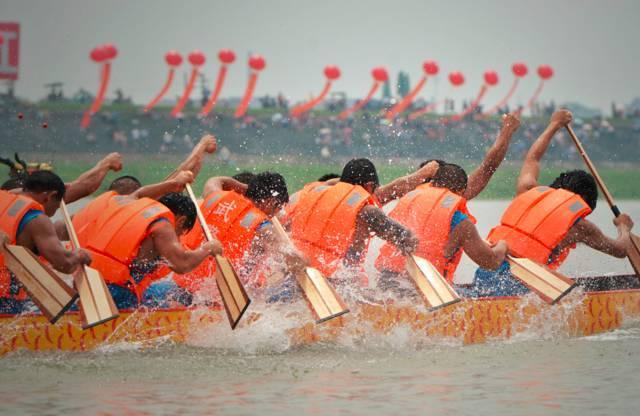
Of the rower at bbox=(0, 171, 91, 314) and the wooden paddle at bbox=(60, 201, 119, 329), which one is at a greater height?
the rower at bbox=(0, 171, 91, 314)

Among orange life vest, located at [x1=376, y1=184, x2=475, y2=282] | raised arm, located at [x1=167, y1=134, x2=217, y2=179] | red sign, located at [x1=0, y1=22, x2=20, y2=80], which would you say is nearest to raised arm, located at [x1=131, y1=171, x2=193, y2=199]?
raised arm, located at [x1=167, y1=134, x2=217, y2=179]

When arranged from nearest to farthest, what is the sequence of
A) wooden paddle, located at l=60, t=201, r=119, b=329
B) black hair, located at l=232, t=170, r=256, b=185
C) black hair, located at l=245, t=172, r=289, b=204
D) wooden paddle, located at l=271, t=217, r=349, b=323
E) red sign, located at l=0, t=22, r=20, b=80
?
wooden paddle, located at l=60, t=201, r=119, b=329 → wooden paddle, located at l=271, t=217, r=349, b=323 → black hair, located at l=245, t=172, r=289, b=204 → black hair, located at l=232, t=170, r=256, b=185 → red sign, located at l=0, t=22, r=20, b=80

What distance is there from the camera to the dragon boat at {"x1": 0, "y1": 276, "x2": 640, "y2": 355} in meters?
6.39

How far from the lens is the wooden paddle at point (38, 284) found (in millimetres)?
6160

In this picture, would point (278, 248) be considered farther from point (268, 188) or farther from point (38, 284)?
point (38, 284)

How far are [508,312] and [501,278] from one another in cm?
30

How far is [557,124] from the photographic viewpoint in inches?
326

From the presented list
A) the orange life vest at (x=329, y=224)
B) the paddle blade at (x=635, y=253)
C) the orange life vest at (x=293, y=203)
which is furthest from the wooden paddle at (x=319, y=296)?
the paddle blade at (x=635, y=253)

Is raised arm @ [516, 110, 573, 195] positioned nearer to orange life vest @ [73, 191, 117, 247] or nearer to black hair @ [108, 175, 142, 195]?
black hair @ [108, 175, 142, 195]

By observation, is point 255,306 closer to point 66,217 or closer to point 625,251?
point 66,217

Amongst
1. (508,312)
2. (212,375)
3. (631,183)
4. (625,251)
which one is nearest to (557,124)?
(625,251)

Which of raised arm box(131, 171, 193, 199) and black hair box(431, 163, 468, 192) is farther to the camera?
black hair box(431, 163, 468, 192)

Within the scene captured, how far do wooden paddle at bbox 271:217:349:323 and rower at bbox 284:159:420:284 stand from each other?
0.22 m

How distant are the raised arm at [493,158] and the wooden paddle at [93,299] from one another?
2756mm
